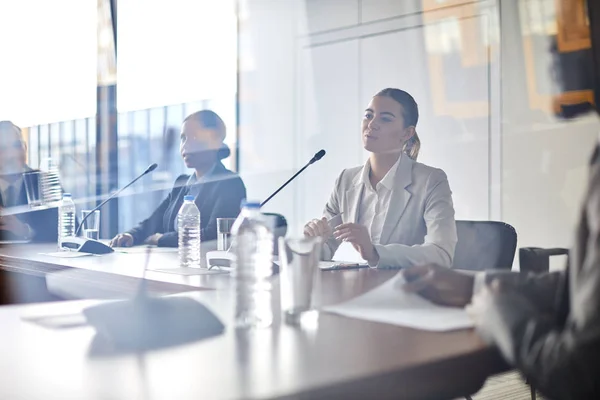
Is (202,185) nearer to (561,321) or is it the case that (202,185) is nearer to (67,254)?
(67,254)

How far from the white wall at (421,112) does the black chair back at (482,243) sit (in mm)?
631

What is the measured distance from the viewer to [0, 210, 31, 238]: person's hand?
128 inches

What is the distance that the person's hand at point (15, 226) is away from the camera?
3.25m

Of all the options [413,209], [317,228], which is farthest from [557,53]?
[317,228]

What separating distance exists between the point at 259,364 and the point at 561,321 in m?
0.37

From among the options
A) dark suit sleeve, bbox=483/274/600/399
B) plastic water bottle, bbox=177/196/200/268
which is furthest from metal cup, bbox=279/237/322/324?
plastic water bottle, bbox=177/196/200/268

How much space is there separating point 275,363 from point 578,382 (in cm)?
34

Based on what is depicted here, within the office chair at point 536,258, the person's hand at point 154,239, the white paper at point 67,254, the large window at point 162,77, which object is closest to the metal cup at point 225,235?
the white paper at point 67,254

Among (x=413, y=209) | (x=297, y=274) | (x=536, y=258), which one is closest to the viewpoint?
(x=297, y=274)

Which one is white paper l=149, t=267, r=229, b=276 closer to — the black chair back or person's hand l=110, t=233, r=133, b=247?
the black chair back

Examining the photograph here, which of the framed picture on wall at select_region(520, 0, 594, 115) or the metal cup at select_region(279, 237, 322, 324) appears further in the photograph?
the framed picture on wall at select_region(520, 0, 594, 115)

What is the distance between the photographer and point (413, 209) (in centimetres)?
234

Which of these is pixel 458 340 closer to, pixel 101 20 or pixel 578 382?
pixel 578 382

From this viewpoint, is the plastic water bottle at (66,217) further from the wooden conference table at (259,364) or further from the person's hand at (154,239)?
the wooden conference table at (259,364)
